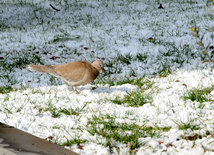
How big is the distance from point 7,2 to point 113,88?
410 inches

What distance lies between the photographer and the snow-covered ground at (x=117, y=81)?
9.98 ft

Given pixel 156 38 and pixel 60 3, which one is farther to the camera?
pixel 60 3

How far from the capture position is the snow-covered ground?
304 cm

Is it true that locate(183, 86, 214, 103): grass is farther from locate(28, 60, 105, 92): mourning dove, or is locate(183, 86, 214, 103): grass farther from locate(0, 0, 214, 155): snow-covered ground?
locate(28, 60, 105, 92): mourning dove

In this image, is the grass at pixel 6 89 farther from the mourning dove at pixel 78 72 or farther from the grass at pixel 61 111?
the grass at pixel 61 111

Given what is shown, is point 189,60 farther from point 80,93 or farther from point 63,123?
point 63,123

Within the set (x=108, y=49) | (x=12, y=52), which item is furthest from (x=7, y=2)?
(x=108, y=49)

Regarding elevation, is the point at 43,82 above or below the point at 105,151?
below

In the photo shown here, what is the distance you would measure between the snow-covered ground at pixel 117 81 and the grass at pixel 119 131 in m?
0.01

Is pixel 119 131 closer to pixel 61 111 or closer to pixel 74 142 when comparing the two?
pixel 74 142

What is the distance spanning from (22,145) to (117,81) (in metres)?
3.24

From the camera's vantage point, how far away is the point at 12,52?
7891 millimetres

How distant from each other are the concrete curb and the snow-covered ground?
1.48 feet

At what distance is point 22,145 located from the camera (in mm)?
2375
